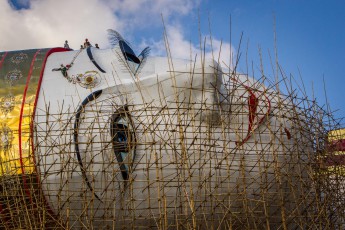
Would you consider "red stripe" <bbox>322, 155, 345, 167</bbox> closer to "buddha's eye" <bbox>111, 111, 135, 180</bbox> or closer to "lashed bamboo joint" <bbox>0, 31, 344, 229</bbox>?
"lashed bamboo joint" <bbox>0, 31, 344, 229</bbox>

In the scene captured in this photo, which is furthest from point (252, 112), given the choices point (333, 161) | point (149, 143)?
point (333, 161)

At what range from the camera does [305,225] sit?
4.79 metres

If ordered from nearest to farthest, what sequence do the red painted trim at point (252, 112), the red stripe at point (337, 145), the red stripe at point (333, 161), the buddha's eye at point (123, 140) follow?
the buddha's eye at point (123, 140) < the red painted trim at point (252, 112) < the red stripe at point (333, 161) < the red stripe at point (337, 145)

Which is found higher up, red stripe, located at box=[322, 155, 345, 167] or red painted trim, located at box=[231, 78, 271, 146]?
red painted trim, located at box=[231, 78, 271, 146]

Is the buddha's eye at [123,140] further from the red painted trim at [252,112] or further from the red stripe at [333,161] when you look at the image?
the red stripe at [333,161]

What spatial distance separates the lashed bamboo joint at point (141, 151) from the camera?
4.04 m

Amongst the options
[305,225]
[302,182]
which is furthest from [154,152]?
[305,225]

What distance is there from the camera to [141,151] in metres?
4.09

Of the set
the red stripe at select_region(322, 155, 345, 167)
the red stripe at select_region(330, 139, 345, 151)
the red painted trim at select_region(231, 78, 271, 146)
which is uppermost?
the red painted trim at select_region(231, 78, 271, 146)

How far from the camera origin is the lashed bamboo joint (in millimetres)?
4035

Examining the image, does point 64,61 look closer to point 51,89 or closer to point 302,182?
point 51,89

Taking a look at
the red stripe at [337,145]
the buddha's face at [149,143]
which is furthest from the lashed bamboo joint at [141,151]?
the red stripe at [337,145]

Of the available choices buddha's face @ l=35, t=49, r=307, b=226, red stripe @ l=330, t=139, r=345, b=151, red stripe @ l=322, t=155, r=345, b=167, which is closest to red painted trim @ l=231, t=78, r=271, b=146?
buddha's face @ l=35, t=49, r=307, b=226

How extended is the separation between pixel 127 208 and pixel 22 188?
1021mm
